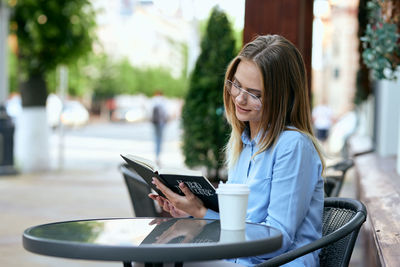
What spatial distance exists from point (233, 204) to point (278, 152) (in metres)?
0.47

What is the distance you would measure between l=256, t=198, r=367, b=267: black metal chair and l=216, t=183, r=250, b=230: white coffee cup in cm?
25

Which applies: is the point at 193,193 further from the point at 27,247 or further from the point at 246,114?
the point at 27,247

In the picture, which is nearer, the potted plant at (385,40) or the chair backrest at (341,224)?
the chair backrest at (341,224)

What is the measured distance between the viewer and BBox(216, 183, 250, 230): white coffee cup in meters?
2.24

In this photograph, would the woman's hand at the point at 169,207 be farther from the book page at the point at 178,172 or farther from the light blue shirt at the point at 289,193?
the book page at the point at 178,172

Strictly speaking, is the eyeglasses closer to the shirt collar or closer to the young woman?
the young woman

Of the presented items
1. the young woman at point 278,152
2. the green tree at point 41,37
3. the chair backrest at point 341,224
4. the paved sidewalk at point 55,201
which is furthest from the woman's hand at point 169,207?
the green tree at point 41,37

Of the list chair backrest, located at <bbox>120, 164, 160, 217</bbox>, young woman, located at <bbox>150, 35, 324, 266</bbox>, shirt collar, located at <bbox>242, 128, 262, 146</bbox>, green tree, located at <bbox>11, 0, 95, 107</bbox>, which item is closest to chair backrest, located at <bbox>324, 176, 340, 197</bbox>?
chair backrest, located at <bbox>120, 164, 160, 217</bbox>

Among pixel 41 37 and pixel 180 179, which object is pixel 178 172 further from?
pixel 41 37

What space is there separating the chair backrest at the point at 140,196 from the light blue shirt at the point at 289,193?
1.45m

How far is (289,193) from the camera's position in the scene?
257 centimetres

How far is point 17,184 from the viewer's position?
1230cm

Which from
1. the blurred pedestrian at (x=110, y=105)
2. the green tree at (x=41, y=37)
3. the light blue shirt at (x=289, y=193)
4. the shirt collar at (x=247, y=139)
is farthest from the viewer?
the blurred pedestrian at (x=110, y=105)

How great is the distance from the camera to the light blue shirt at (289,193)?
2578 mm
